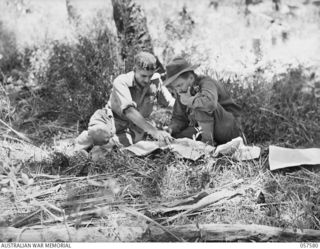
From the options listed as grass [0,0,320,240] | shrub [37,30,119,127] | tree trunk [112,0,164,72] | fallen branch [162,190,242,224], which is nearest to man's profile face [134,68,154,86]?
grass [0,0,320,240]

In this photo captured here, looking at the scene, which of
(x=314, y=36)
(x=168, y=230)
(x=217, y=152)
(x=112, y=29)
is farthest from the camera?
(x=314, y=36)

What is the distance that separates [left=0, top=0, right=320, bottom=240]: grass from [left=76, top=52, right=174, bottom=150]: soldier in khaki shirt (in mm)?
293

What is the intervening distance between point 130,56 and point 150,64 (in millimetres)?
1203

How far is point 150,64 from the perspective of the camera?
4.54 metres

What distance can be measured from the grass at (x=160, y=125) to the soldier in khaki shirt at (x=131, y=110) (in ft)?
0.96

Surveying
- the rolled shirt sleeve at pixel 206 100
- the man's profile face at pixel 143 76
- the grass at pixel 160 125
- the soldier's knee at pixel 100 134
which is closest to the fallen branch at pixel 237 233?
the grass at pixel 160 125

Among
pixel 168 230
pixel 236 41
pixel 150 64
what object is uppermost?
pixel 236 41

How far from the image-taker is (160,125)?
537 centimetres

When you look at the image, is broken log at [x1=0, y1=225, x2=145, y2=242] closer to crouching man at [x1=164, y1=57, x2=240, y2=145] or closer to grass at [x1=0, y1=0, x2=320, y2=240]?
grass at [x1=0, y1=0, x2=320, y2=240]

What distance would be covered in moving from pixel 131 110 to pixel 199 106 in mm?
595

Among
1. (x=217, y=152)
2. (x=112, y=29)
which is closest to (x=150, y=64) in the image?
(x=217, y=152)

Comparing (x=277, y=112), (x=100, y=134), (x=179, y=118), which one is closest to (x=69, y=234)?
(x=100, y=134)

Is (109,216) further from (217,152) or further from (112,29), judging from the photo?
(112,29)

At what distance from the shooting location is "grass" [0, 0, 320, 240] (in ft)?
12.9
